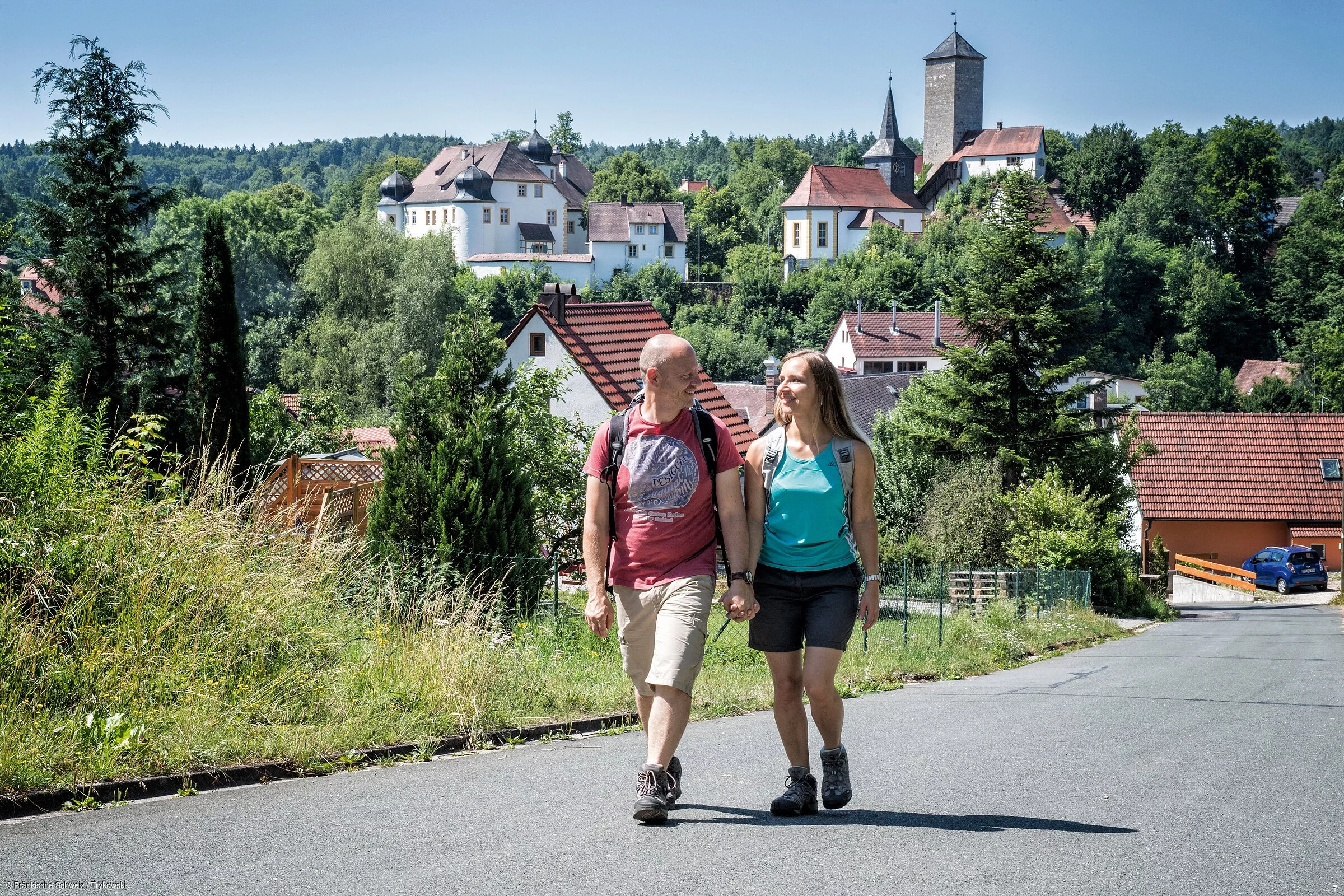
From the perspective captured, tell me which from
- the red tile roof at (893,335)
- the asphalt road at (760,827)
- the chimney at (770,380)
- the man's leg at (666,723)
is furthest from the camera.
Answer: the red tile roof at (893,335)

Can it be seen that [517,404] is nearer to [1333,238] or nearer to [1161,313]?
[1333,238]

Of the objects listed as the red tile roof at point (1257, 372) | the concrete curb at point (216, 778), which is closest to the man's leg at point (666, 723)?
the concrete curb at point (216, 778)

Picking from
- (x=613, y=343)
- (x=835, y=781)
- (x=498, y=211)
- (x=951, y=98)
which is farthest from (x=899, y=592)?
(x=951, y=98)

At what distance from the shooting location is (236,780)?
5.83m

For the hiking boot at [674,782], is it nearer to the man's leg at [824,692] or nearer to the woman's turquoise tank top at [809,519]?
the man's leg at [824,692]

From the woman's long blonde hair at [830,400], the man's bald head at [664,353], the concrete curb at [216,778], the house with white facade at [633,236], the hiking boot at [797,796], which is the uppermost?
the house with white facade at [633,236]

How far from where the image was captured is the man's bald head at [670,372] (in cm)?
515

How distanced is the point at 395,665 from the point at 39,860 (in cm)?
300

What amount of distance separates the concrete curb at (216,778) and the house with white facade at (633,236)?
111322 mm

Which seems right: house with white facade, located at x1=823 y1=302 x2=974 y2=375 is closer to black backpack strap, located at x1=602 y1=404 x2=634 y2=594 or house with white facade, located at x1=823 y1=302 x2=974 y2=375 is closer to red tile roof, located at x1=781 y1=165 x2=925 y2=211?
red tile roof, located at x1=781 y1=165 x2=925 y2=211

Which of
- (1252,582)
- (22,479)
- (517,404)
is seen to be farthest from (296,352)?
(22,479)

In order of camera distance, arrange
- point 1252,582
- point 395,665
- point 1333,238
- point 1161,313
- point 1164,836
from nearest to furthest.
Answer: point 1164,836 → point 395,665 → point 1252,582 → point 1333,238 → point 1161,313

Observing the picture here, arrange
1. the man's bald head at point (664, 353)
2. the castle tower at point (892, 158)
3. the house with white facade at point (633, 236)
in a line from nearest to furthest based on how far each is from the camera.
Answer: the man's bald head at point (664, 353) → the house with white facade at point (633, 236) → the castle tower at point (892, 158)

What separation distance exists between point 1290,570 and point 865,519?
41.3 m
